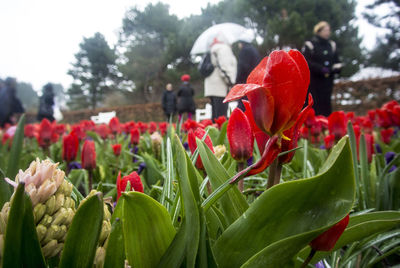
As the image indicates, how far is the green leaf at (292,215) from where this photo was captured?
1.07 ft

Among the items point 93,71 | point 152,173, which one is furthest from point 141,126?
point 93,71

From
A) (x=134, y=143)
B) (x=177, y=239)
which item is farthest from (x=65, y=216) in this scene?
(x=134, y=143)

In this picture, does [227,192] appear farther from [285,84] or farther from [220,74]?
[220,74]

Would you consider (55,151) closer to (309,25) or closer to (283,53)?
(283,53)

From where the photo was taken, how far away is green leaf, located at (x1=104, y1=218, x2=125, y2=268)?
365 millimetres

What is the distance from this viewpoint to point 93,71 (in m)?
31.5

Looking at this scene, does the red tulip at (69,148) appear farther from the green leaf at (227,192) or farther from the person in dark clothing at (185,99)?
the person in dark clothing at (185,99)

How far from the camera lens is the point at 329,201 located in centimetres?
34

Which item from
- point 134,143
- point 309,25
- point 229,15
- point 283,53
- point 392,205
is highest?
point 229,15

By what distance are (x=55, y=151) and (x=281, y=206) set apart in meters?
2.46

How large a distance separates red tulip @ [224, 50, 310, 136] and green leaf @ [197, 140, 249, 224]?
0.33ft

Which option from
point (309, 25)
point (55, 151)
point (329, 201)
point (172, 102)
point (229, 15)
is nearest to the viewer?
point (329, 201)

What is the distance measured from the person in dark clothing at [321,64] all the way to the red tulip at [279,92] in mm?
3537

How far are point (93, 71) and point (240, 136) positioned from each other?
3331 centimetres
